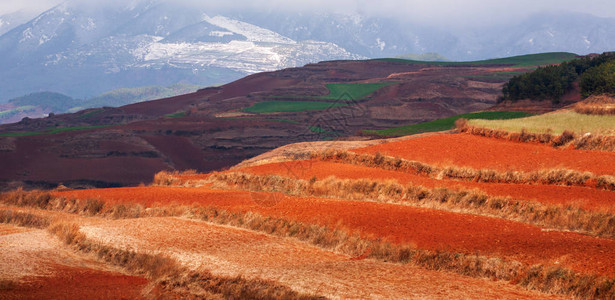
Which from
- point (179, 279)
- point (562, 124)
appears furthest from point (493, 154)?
point (179, 279)

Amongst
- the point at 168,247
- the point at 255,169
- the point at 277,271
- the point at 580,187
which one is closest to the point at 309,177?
the point at 255,169

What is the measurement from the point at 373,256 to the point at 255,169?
51.0 ft

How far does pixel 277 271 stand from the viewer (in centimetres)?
973

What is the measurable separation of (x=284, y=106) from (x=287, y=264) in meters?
84.8

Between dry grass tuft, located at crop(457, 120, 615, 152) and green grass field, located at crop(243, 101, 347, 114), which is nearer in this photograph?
dry grass tuft, located at crop(457, 120, 615, 152)

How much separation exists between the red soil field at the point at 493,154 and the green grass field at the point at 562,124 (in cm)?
134

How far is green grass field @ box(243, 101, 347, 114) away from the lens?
294ft

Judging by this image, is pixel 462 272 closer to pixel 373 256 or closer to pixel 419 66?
pixel 373 256

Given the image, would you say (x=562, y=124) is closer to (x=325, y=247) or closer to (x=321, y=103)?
(x=325, y=247)

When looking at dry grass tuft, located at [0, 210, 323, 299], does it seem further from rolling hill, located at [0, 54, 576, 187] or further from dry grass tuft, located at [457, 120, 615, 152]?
rolling hill, located at [0, 54, 576, 187]

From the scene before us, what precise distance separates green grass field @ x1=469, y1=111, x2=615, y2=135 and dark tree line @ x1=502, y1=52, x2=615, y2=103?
27.2 ft

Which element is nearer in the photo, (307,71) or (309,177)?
(309,177)

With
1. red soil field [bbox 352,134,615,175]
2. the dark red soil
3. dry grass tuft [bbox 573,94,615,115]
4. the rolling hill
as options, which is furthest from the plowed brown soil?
the dark red soil

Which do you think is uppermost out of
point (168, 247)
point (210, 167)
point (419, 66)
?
point (419, 66)
